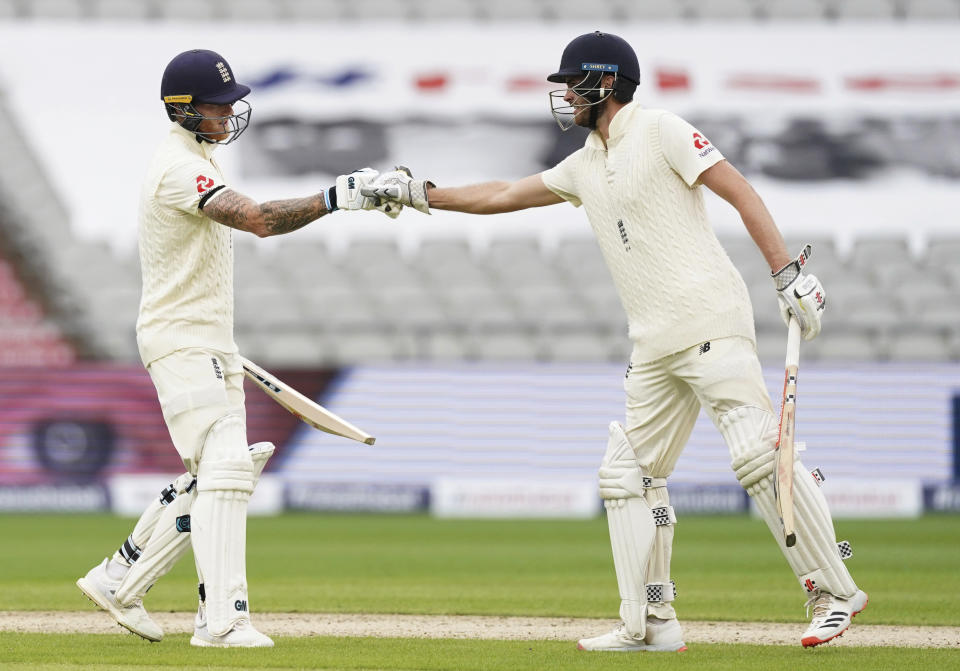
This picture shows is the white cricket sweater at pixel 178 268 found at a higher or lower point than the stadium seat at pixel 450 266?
higher

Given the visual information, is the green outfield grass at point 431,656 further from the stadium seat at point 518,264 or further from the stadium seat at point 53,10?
the stadium seat at point 53,10

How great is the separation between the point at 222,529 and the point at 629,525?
1492mm

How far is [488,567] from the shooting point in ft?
32.1

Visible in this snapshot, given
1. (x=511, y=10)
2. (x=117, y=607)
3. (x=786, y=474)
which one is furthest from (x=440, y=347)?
(x=786, y=474)

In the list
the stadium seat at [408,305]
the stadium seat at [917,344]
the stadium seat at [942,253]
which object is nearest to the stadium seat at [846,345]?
the stadium seat at [917,344]

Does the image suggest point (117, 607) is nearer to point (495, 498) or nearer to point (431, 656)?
point (431, 656)

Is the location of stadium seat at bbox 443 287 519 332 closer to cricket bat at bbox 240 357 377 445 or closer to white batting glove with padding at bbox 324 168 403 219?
cricket bat at bbox 240 357 377 445

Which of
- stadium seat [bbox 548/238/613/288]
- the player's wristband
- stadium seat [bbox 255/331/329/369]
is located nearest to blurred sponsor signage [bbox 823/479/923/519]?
stadium seat [bbox 548/238/613/288]

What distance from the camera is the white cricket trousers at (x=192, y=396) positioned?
18.0 feet

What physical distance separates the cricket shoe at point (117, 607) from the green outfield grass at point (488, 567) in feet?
4.49

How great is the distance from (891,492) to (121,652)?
10.1 meters

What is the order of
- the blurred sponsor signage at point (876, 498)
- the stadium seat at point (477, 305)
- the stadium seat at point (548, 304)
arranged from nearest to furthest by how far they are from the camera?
the blurred sponsor signage at point (876, 498), the stadium seat at point (548, 304), the stadium seat at point (477, 305)

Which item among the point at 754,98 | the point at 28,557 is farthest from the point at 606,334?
the point at 28,557

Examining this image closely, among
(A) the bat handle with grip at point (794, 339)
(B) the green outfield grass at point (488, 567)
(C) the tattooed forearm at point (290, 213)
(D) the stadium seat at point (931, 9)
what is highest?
(D) the stadium seat at point (931, 9)
